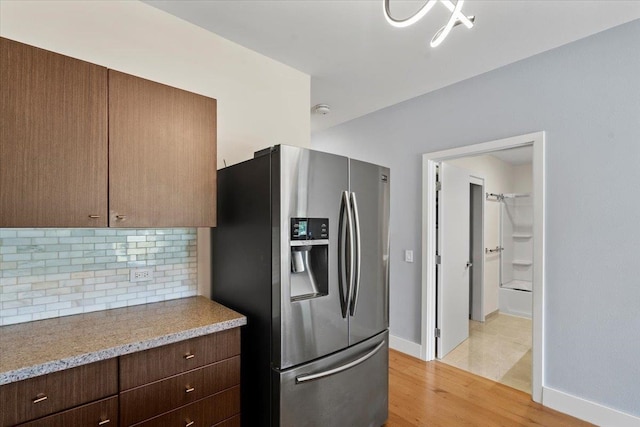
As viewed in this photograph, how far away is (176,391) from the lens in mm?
1390

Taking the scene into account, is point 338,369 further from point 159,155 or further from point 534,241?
point 534,241

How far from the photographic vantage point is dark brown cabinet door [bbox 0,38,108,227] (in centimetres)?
122

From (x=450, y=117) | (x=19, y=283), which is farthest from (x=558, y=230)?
(x=19, y=283)

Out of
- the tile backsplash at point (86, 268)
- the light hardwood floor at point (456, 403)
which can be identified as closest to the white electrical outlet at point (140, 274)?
the tile backsplash at point (86, 268)

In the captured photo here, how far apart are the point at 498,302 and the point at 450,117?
3455mm

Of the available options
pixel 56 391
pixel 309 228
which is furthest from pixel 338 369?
pixel 56 391

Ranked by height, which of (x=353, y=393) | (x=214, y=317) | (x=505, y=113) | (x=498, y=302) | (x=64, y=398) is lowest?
(x=498, y=302)

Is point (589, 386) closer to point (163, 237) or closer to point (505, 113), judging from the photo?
point (505, 113)

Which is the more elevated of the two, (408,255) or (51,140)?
(51,140)

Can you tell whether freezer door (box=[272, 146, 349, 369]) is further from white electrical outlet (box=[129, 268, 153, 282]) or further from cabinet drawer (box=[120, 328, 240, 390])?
white electrical outlet (box=[129, 268, 153, 282])

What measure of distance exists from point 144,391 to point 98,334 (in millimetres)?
324

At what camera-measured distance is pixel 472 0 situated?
1.84 m

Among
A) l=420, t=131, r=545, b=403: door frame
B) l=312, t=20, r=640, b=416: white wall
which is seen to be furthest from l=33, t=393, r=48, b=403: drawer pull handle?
l=312, t=20, r=640, b=416: white wall

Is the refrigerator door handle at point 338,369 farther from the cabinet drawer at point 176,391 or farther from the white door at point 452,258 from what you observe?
the white door at point 452,258
